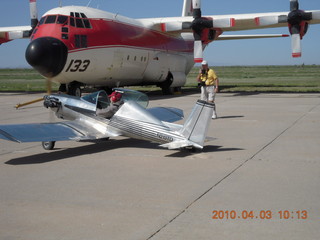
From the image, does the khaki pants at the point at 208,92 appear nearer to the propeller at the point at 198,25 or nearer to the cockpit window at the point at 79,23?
the cockpit window at the point at 79,23

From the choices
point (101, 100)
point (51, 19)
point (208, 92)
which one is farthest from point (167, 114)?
point (51, 19)

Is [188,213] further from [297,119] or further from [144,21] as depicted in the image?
[144,21]

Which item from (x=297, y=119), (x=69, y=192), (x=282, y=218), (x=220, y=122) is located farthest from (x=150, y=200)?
(x=297, y=119)

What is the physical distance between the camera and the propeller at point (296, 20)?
23.2 metres

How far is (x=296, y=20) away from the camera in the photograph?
919 inches

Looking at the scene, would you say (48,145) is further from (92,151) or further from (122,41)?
(122,41)

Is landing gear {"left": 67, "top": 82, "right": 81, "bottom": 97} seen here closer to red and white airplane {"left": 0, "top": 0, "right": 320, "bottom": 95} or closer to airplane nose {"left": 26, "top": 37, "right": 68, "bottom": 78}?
red and white airplane {"left": 0, "top": 0, "right": 320, "bottom": 95}

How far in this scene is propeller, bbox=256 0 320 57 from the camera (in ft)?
76.1

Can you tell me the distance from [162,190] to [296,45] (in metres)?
19.1

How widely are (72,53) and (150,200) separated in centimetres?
1357

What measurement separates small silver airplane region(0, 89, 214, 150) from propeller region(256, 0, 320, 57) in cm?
1401

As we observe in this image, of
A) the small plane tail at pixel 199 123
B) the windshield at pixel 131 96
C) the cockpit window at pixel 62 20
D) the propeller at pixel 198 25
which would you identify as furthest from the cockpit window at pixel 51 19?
the small plane tail at pixel 199 123

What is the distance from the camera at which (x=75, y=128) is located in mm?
10188

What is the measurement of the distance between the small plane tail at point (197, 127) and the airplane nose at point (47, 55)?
1043 cm
